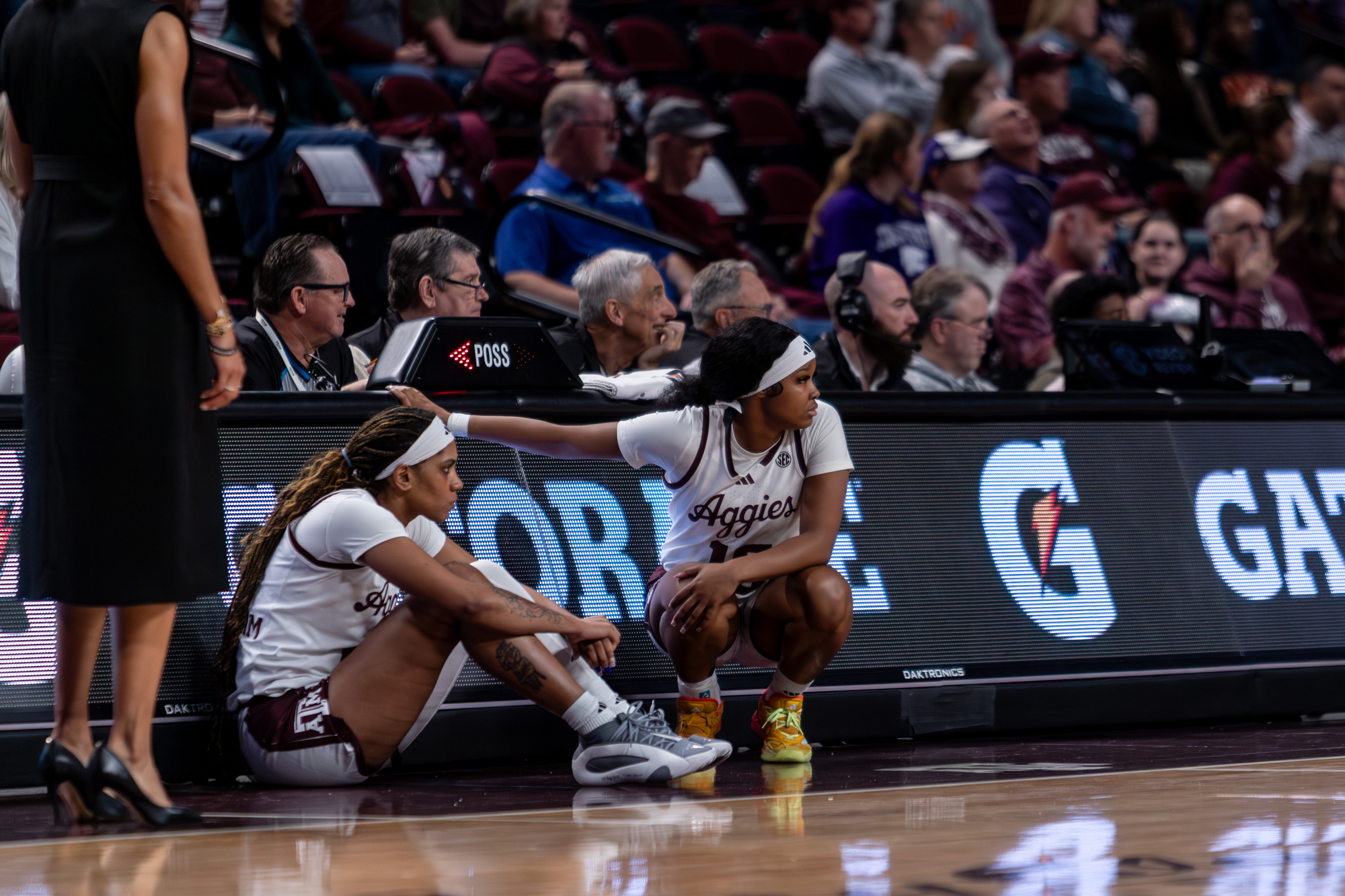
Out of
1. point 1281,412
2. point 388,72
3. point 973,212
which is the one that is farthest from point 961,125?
point 1281,412

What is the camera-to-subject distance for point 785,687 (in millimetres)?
4883

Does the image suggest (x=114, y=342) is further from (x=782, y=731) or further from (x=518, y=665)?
(x=782, y=731)

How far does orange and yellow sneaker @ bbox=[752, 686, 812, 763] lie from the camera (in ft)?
15.8

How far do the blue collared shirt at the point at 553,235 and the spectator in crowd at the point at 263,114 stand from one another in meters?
0.77

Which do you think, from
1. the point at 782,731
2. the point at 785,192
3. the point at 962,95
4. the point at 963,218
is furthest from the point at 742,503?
the point at 962,95

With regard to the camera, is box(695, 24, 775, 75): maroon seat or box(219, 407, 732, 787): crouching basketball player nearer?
box(219, 407, 732, 787): crouching basketball player

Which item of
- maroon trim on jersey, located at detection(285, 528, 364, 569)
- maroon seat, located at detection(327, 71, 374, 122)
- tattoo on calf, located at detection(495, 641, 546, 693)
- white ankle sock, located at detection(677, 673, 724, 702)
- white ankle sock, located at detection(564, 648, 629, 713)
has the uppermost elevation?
maroon seat, located at detection(327, 71, 374, 122)

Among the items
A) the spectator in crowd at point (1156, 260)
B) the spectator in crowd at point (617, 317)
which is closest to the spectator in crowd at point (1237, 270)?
the spectator in crowd at point (1156, 260)

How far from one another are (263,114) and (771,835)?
5010mm

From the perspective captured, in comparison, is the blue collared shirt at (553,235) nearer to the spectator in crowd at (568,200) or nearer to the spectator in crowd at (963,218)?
the spectator in crowd at (568,200)

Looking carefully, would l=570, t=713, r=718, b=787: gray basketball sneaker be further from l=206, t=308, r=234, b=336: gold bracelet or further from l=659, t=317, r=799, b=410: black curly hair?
l=206, t=308, r=234, b=336: gold bracelet

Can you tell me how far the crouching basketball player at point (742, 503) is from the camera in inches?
189

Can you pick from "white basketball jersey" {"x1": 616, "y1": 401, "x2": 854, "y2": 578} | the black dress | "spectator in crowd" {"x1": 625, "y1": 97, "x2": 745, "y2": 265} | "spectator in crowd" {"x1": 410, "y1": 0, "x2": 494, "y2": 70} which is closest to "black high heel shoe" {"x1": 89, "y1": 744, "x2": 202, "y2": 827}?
the black dress

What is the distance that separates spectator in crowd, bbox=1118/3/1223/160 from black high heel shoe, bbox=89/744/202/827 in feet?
34.2
